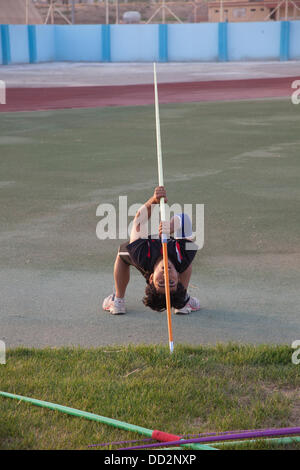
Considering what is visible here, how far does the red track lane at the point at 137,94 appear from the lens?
71.6 feet

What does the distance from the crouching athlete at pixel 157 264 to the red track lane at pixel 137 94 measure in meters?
15.8

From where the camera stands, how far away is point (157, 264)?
16.5 feet

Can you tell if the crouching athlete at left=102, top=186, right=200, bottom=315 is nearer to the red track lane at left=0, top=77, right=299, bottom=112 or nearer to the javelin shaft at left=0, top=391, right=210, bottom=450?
the javelin shaft at left=0, top=391, right=210, bottom=450

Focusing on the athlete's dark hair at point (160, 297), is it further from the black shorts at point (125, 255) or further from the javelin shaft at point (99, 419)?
the javelin shaft at point (99, 419)

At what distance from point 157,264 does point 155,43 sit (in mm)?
40046

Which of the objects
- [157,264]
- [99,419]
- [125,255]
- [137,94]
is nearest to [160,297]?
[157,264]

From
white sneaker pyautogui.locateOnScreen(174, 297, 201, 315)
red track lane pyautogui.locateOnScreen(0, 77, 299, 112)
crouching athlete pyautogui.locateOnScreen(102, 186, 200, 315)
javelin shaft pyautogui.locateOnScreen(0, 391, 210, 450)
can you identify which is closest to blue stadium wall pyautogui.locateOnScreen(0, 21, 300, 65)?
red track lane pyautogui.locateOnScreen(0, 77, 299, 112)

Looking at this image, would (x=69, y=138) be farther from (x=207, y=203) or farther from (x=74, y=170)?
(x=207, y=203)

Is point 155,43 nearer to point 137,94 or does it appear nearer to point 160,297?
point 137,94

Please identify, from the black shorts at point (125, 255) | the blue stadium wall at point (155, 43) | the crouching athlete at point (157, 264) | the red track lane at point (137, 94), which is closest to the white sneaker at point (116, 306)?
the crouching athlete at point (157, 264)

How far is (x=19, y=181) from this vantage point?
10.3 meters

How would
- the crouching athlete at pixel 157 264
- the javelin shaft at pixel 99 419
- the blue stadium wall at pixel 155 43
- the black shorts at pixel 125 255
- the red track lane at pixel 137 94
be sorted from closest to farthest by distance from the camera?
the javelin shaft at pixel 99 419 → the crouching athlete at pixel 157 264 → the black shorts at pixel 125 255 → the red track lane at pixel 137 94 → the blue stadium wall at pixel 155 43
